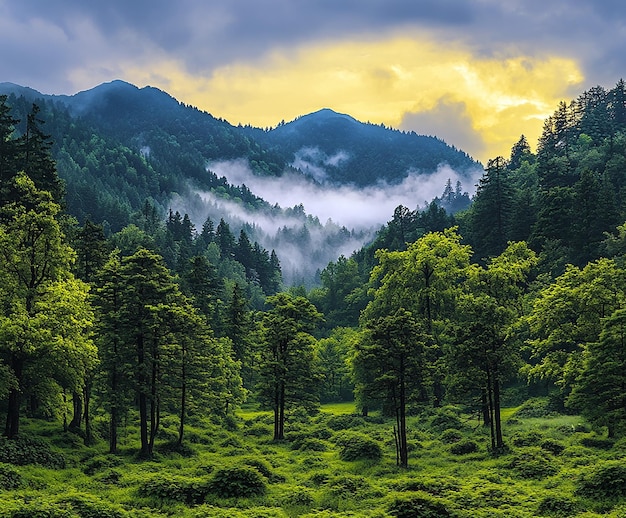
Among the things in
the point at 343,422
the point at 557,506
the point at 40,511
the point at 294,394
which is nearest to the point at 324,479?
the point at 557,506

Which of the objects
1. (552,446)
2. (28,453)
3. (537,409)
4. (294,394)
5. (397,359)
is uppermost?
(397,359)

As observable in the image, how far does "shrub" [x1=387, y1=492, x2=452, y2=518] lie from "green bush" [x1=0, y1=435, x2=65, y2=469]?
20.9 m

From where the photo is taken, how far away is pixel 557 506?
79.5 feet

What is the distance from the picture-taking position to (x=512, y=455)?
3531cm

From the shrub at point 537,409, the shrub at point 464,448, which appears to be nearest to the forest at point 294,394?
the shrub at point 464,448

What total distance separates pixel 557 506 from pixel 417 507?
6324 mm

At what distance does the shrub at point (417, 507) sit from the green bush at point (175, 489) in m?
10.2

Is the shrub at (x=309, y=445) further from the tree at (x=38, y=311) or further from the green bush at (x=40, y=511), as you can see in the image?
the green bush at (x=40, y=511)

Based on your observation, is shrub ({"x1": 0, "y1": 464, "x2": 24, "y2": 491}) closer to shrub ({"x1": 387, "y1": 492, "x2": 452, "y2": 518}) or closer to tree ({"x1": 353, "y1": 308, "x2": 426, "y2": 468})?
shrub ({"x1": 387, "y1": 492, "x2": 452, "y2": 518})

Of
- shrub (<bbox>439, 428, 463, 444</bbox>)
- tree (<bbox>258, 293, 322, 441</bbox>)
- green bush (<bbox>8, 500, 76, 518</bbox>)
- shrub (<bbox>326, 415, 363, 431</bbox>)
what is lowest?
shrub (<bbox>326, 415, 363, 431</bbox>)

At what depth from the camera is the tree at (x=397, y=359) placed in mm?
37031

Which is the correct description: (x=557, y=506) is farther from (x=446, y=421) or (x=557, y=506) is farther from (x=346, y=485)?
(x=446, y=421)

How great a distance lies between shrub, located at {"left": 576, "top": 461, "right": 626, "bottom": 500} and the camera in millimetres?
25062

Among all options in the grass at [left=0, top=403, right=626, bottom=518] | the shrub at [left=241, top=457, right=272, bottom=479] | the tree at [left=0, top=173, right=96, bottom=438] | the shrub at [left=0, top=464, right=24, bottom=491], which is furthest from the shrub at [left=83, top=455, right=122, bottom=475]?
the shrub at [left=241, top=457, right=272, bottom=479]
